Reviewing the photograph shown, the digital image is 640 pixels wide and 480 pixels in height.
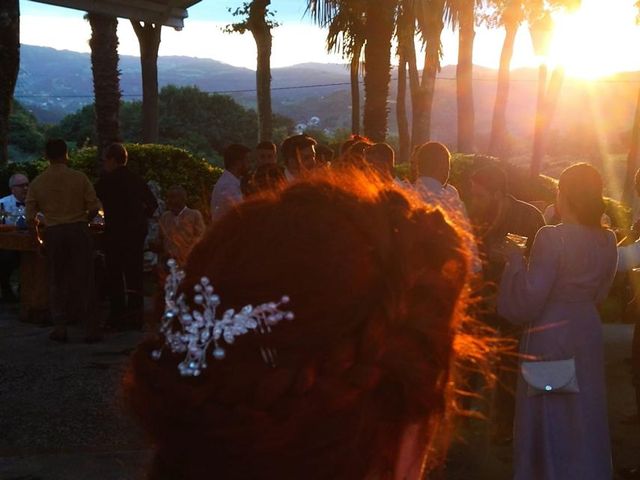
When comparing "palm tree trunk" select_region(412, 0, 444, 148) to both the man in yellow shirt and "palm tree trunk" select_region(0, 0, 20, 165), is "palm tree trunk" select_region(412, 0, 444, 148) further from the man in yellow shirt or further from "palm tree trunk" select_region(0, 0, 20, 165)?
the man in yellow shirt

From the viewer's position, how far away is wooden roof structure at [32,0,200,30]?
13.6m

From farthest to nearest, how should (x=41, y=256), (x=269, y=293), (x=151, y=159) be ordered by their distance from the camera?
(x=151, y=159) → (x=41, y=256) → (x=269, y=293)

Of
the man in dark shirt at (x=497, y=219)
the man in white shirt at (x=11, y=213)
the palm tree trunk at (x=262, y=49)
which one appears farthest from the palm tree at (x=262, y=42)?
the man in dark shirt at (x=497, y=219)

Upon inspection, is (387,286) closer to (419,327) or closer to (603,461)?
(419,327)

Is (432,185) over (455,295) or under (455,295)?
under

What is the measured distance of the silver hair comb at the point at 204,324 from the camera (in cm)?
97

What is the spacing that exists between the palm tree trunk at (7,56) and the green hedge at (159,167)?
1.26m

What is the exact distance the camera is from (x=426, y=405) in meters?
1.10

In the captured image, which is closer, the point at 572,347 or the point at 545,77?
the point at 572,347

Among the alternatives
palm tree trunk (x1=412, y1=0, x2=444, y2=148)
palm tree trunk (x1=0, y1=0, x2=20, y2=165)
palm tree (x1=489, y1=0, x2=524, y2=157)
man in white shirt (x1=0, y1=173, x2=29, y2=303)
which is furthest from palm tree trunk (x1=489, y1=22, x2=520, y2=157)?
man in white shirt (x1=0, y1=173, x2=29, y2=303)

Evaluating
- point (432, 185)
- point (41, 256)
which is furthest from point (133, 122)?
point (432, 185)

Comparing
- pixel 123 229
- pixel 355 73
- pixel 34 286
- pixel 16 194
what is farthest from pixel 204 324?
pixel 355 73

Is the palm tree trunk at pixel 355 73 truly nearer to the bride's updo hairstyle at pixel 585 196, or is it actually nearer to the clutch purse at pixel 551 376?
the bride's updo hairstyle at pixel 585 196

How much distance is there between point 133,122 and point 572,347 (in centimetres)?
4301
